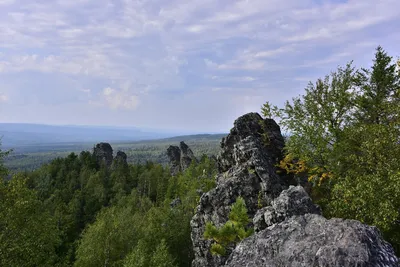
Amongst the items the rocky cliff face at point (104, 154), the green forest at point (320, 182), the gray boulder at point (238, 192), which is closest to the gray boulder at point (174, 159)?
the rocky cliff face at point (104, 154)

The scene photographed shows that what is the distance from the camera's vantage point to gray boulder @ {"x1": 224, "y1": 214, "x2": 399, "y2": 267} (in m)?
10.3

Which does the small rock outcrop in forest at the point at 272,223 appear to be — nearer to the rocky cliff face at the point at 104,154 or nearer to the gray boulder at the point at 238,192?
the gray boulder at the point at 238,192

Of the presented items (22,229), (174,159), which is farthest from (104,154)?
(22,229)

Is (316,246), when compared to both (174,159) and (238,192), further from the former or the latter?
(174,159)

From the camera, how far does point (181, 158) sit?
127 meters

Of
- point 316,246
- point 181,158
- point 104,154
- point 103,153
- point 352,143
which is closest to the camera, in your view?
point 316,246

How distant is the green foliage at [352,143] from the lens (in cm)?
1992

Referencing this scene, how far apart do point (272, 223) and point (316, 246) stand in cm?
971

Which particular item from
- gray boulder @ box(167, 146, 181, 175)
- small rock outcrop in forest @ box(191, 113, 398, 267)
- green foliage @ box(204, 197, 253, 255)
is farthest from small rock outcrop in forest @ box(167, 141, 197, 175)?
green foliage @ box(204, 197, 253, 255)

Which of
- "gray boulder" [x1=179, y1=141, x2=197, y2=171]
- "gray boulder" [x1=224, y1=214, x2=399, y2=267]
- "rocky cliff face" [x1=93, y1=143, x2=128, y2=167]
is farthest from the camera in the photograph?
"rocky cliff face" [x1=93, y1=143, x2=128, y2=167]

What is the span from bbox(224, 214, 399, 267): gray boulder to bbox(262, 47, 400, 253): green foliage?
8660mm

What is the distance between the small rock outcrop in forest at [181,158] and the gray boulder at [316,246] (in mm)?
106924

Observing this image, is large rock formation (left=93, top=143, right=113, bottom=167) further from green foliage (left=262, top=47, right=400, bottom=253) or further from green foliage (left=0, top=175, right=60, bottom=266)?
green foliage (left=262, top=47, right=400, bottom=253)

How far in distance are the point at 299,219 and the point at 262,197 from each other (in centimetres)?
1538
